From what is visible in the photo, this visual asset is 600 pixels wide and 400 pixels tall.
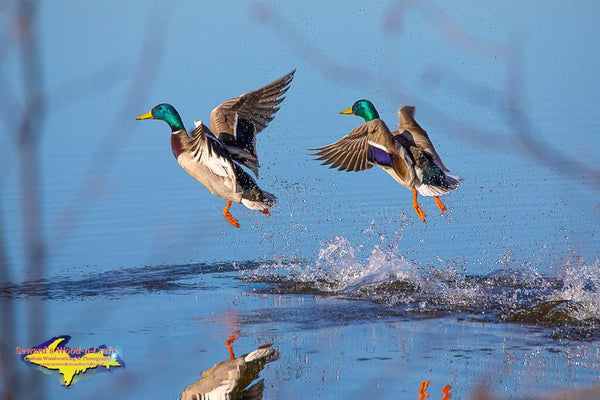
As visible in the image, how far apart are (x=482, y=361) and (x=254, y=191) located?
314cm

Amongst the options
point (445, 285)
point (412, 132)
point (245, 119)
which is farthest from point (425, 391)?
point (245, 119)

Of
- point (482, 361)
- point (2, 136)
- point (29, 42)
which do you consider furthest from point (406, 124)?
point (29, 42)

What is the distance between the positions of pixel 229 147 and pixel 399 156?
137cm

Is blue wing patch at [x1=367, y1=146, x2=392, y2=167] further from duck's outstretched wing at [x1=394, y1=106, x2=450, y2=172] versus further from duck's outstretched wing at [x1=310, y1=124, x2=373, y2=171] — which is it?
duck's outstretched wing at [x1=394, y1=106, x2=450, y2=172]

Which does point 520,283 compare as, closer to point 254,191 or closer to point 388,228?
point 388,228

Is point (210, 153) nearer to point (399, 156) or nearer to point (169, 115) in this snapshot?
point (169, 115)

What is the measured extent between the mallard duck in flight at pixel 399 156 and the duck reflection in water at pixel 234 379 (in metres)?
2.63

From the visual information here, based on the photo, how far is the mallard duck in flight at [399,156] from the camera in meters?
7.39

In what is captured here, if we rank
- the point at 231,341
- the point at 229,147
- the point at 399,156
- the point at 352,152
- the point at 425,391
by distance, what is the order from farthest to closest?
1. the point at 352,152
2. the point at 229,147
3. the point at 399,156
4. the point at 231,341
5. the point at 425,391

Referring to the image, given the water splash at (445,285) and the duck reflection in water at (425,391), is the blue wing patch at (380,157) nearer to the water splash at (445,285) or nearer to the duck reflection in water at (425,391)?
the water splash at (445,285)

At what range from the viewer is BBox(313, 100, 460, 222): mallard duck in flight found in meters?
7.39

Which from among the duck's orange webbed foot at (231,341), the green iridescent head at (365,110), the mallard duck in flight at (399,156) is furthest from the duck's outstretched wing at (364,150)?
the duck's orange webbed foot at (231,341)

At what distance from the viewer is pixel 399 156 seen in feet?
24.2

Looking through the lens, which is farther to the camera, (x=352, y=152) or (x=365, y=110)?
(x=365, y=110)
